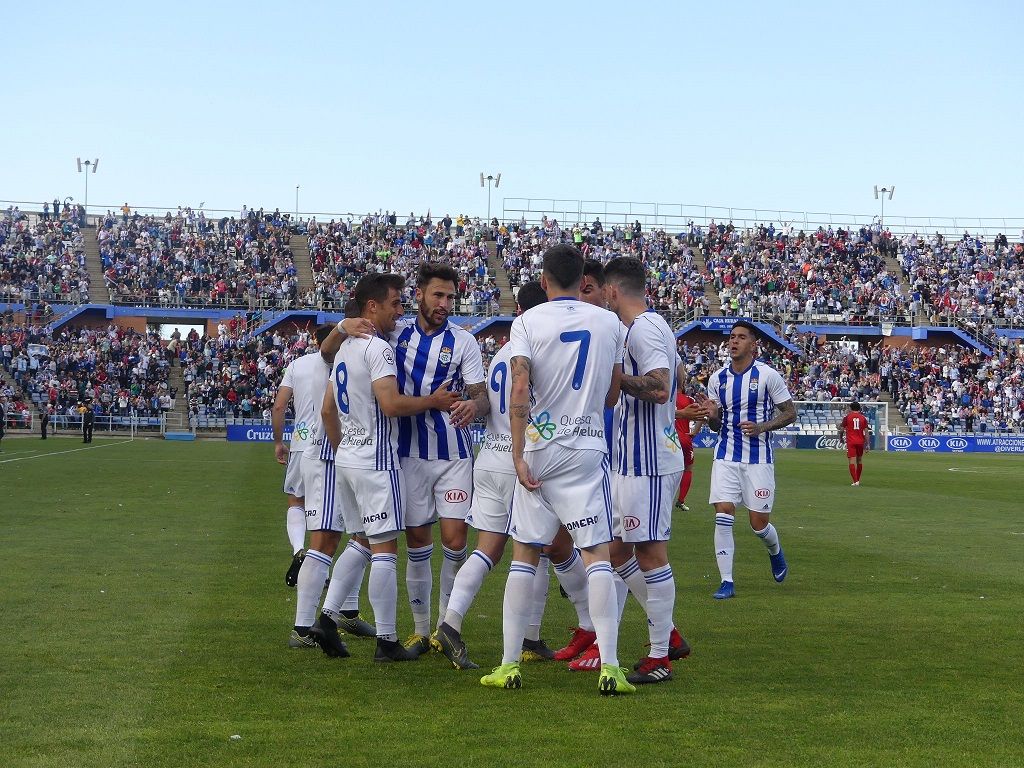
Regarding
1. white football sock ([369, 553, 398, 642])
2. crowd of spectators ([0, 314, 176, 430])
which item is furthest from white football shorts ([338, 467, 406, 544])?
crowd of spectators ([0, 314, 176, 430])

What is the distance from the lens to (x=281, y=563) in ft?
39.6

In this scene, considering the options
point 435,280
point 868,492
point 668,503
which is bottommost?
point 868,492

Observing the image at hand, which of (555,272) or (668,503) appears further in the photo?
(668,503)

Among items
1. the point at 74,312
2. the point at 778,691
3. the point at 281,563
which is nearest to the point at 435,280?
the point at 778,691

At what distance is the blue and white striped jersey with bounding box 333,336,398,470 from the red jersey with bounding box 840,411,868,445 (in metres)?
21.4

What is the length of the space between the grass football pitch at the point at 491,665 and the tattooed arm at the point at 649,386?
166 centimetres

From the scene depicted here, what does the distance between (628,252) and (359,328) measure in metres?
54.7

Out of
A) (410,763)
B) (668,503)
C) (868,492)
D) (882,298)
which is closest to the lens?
(410,763)

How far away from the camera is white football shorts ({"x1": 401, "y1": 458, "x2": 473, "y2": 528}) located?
763cm

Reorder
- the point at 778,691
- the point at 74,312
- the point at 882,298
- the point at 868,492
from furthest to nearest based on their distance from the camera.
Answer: the point at 882,298 < the point at 74,312 < the point at 868,492 < the point at 778,691

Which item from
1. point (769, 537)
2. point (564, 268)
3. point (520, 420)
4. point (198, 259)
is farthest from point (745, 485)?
point (198, 259)

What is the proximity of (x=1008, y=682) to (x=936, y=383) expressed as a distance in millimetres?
50134

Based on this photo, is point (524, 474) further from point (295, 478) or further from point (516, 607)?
point (295, 478)

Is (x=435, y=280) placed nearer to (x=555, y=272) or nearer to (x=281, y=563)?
(x=555, y=272)
